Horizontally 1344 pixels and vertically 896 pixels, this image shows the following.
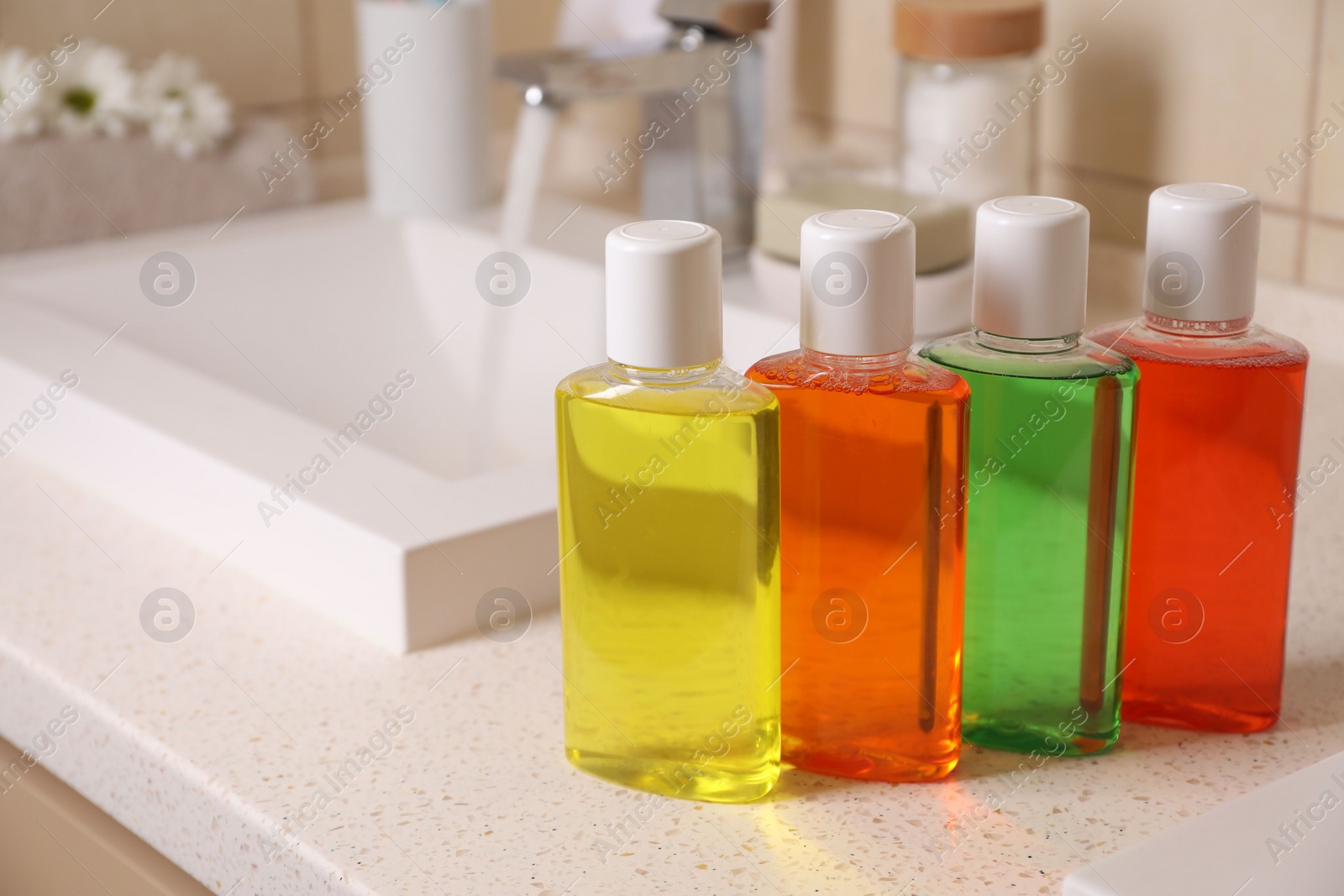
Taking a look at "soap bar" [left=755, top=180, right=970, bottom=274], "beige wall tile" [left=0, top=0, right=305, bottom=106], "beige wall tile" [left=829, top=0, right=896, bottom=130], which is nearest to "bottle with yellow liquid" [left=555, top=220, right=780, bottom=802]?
"soap bar" [left=755, top=180, right=970, bottom=274]

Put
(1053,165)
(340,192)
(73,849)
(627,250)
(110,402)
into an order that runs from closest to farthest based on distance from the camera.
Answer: (627,250) < (73,849) < (110,402) < (1053,165) < (340,192)

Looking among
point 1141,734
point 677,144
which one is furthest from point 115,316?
point 1141,734

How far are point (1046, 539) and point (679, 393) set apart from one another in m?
0.13

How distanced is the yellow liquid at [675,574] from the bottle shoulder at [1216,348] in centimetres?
13

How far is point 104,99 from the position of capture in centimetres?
99

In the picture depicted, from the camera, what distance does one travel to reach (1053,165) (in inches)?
36.3

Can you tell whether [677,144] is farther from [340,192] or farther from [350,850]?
[350,850]

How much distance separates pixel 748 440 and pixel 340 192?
2.84 feet

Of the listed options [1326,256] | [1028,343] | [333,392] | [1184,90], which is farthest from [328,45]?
[1028,343]

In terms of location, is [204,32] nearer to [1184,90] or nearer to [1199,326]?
[1184,90]

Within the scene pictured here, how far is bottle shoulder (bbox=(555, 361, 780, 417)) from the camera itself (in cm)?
41

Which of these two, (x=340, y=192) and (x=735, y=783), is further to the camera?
(x=340, y=192)

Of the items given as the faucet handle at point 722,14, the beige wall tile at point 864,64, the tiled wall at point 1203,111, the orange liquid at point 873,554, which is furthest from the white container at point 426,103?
the orange liquid at point 873,554

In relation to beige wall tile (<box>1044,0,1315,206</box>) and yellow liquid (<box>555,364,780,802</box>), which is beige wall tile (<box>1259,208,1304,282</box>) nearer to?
beige wall tile (<box>1044,0,1315,206</box>)
